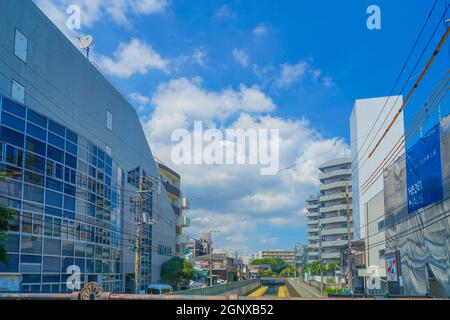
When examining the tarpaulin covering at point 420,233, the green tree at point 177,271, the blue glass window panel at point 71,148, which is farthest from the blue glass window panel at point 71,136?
the tarpaulin covering at point 420,233

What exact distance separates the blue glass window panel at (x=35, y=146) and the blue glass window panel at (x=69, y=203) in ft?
1.63

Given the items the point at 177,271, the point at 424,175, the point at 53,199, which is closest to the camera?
the point at 53,199

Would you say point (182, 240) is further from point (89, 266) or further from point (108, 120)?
point (108, 120)

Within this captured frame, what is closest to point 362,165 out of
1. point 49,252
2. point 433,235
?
point 49,252

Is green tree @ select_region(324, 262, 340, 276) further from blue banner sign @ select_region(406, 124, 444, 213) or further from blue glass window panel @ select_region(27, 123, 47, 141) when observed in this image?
blue glass window panel @ select_region(27, 123, 47, 141)

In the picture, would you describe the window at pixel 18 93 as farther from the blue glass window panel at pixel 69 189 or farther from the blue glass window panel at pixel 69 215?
the blue glass window panel at pixel 69 215

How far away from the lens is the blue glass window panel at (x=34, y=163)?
3.86 m

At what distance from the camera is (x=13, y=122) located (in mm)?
3482

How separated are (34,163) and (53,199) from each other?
352 millimetres

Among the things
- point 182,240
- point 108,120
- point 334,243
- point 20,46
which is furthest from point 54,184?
point 334,243

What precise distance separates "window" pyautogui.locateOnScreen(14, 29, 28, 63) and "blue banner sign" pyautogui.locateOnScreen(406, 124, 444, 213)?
15.5ft

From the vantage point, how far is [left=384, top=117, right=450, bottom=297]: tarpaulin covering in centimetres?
744

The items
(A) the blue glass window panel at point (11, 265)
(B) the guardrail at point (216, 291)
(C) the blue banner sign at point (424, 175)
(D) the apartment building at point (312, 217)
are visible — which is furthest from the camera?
(C) the blue banner sign at point (424, 175)

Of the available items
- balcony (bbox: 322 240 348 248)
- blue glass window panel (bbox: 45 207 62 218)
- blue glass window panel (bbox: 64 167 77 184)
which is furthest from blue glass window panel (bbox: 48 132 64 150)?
balcony (bbox: 322 240 348 248)
